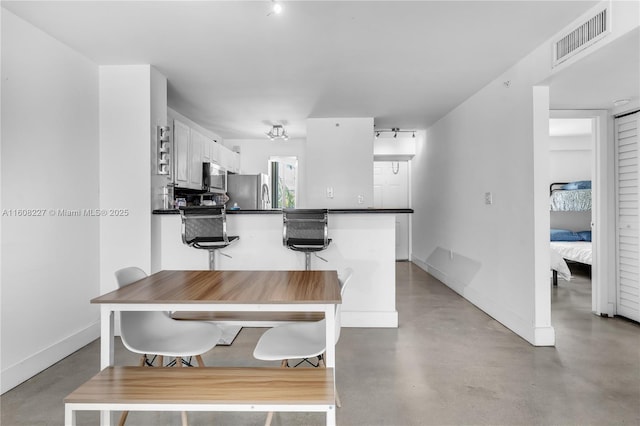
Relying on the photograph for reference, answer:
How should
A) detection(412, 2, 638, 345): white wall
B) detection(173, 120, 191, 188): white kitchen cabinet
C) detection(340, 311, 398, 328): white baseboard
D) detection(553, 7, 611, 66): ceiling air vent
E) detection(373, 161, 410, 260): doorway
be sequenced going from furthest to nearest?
detection(373, 161, 410, 260): doorway, detection(173, 120, 191, 188): white kitchen cabinet, detection(340, 311, 398, 328): white baseboard, detection(412, 2, 638, 345): white wall, detection(553, 7, 611, 66): ceiling air vent

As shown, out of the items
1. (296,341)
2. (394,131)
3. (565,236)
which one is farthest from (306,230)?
Result: (565,236)

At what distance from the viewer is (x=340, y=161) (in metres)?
5.21

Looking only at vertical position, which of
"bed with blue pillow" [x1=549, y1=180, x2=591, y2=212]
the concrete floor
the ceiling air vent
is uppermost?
the ceiling air vent

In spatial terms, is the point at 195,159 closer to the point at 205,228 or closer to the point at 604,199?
the point at 205,228

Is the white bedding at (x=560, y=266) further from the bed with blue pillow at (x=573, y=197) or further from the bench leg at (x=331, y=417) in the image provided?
the bench leg at (x=331, y=417)

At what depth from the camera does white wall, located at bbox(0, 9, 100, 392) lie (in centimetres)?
230

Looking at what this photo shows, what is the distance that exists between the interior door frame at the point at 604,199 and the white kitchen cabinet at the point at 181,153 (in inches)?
166

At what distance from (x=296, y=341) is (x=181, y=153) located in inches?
126

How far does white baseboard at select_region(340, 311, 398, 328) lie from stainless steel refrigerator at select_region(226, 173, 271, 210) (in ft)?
9.98

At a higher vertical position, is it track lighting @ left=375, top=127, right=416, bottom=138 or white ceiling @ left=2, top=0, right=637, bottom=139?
track lighting @ left=375, top=127, right=416, bottom=138

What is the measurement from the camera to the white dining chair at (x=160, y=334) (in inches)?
66.5

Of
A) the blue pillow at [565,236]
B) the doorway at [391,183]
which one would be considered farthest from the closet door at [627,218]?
the doorway at [391,183]

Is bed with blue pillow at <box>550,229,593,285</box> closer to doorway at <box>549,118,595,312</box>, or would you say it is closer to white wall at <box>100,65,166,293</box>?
doorway at <box>549,118,595,312</box>

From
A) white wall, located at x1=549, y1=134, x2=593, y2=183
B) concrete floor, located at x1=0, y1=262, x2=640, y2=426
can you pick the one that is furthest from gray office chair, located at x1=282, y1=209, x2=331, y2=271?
white wall, located at x1=549, y1=134, x2=593, y2=183
